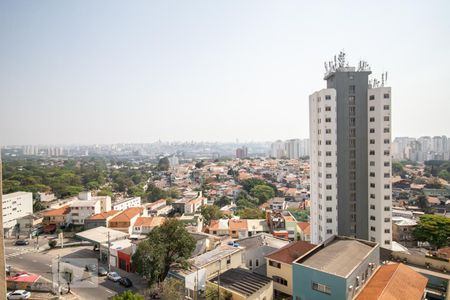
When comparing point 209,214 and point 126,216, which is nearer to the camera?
point 126,216

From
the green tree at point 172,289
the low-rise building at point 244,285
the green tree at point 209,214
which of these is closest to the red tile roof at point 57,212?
the green tree at point 209,214

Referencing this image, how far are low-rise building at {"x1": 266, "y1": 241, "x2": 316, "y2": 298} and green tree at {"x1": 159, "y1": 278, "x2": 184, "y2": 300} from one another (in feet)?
15.0

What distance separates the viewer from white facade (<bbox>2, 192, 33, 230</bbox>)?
2920cm

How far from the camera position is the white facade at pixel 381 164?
19.0 meters

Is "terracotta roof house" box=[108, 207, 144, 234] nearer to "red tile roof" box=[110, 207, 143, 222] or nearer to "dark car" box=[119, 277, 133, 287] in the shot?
"red tile roof" box=[110, 207, 143, 222]

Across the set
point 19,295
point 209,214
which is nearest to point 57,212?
point 209,214

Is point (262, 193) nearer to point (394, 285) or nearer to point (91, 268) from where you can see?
point (91, 268)

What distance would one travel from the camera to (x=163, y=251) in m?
14.5

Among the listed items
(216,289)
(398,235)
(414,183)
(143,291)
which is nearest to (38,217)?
(143,291)

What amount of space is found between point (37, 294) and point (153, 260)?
611cm

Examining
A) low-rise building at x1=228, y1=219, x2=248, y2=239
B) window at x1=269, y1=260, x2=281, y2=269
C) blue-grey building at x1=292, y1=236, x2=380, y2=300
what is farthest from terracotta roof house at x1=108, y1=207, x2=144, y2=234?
blue-grey building at x1=292, y1=236, x2=380, y2=300

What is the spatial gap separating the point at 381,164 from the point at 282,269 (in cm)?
984

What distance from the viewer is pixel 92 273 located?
1758 centimetres

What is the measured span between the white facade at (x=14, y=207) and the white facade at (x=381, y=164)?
1259 inches
